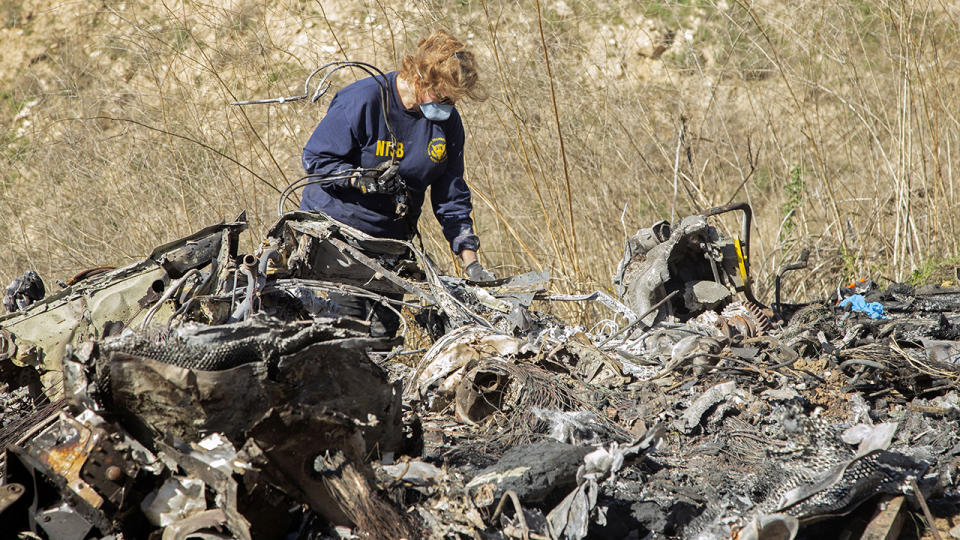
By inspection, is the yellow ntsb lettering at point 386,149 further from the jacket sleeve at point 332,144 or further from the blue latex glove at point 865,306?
the blue latex glove at point 865,306

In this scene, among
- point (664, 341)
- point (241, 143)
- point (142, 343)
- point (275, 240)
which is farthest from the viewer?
point (241, 143)

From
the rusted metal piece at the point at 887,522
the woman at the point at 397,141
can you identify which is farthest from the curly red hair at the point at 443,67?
the rusted metal piece at the point at 887,522

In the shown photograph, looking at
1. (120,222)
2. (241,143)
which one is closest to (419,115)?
(120,222)

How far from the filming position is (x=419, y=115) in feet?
11.3

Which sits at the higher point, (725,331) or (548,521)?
(548,521)

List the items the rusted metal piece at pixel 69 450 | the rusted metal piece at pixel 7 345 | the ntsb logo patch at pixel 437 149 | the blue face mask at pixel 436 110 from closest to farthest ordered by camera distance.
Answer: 1. the rusted metal piece at pixel 69 450
2. the rusted metal piece at pixel 7 345
3. the blue face mask at pixel 436 110
4. the ntsb logo patch at pixel 437 149

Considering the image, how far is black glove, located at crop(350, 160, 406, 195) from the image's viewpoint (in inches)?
127

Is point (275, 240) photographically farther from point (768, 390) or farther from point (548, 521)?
point (768, 390)

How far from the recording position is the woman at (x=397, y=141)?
10.7 feet

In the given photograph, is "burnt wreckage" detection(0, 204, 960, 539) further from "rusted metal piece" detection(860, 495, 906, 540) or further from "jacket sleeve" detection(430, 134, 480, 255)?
"jacket sleeve" detection(430, 134, 480, 255)

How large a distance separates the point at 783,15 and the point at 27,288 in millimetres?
4887

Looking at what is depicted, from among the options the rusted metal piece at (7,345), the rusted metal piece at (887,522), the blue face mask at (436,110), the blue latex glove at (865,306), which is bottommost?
the blue latex glove at (865,306)

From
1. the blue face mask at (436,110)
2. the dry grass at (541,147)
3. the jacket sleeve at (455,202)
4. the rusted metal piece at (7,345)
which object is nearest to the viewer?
the rusted metal piece at (7,345)

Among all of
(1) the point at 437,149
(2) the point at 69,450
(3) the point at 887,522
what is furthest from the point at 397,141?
(3) the point at 887,522
